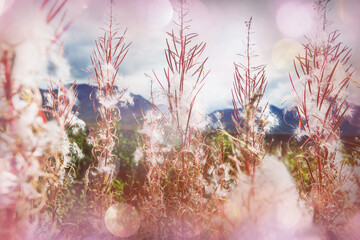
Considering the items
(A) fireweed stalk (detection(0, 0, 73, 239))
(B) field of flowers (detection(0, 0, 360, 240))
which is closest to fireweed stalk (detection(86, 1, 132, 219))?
(B) field of flowers (detection(0, 0, 360, 240))

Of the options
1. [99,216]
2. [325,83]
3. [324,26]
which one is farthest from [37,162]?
[324,26]

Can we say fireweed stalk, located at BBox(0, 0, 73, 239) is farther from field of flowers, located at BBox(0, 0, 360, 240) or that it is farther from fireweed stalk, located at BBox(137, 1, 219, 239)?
fireweed stalk, located at BBox(137, 1, 219, 239)

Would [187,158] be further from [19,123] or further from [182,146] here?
[19,123]

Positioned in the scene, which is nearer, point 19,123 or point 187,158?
point 19,123

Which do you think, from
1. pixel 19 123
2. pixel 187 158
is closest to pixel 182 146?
pixel 187 158

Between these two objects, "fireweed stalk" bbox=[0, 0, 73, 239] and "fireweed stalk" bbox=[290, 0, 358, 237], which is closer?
"fireweed stalk" bbox=[0, 0, 73, 239]

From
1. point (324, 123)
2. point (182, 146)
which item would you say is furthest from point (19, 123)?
point (324, 123)

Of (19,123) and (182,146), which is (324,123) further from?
(19,123)

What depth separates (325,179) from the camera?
6.30 ft

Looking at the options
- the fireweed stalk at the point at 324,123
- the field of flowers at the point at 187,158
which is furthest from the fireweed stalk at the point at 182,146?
the fireweed stalk at the point at 324,123

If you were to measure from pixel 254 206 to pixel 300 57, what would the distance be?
1.52 m

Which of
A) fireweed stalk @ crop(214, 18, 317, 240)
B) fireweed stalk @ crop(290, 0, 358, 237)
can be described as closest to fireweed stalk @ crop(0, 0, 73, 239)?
fireweed stalk @ crop(214, 18, 317, 240)

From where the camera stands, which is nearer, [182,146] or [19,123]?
[19,123]

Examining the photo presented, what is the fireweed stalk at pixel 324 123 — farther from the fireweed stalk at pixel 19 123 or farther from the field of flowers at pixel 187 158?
the fireweed stalk at pixel 19 123
